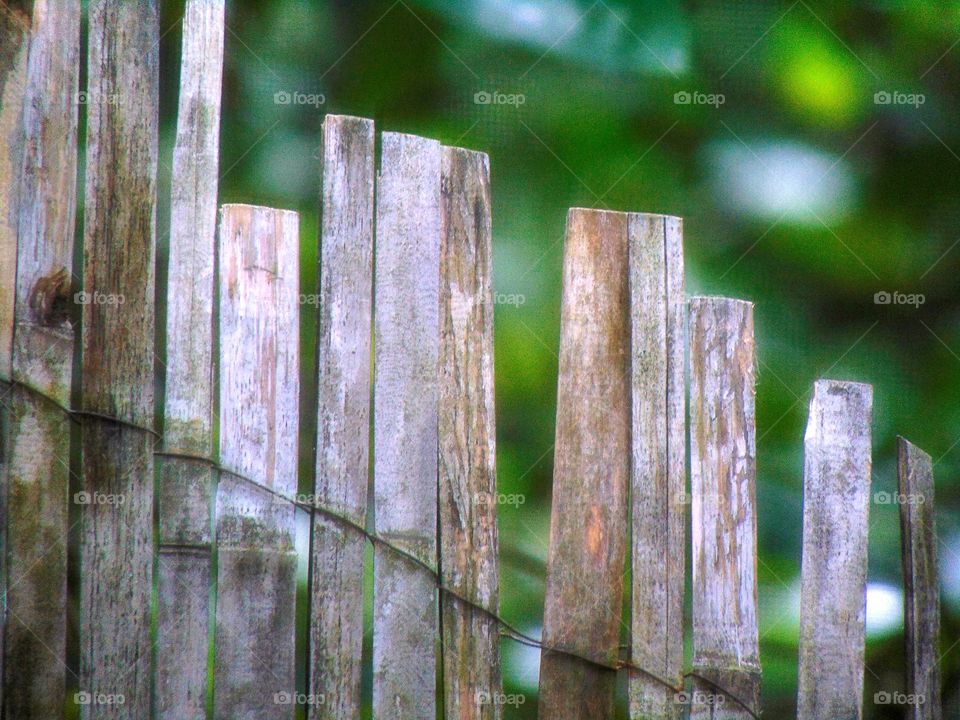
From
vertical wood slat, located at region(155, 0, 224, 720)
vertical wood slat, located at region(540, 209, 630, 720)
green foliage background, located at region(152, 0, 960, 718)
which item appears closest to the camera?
vertical wood slat, located at region(155, 0, 224, 720)

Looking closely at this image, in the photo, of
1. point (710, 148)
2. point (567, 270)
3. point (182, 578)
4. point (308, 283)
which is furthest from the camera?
point (710, 148)

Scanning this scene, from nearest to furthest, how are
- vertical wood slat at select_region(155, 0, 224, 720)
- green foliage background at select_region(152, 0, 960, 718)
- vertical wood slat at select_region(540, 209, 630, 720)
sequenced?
1. vertical wood slat at select_region(155, 0, 224, 720)
2. vertical wood slat at select_region(540, 209, 630, 720)
3. green foliage background at select_region(152, 0, 960, 718)

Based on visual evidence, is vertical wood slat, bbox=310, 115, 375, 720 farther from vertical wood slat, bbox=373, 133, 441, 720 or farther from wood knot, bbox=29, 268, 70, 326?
wood knot, bbox=29, 268, 70, 326

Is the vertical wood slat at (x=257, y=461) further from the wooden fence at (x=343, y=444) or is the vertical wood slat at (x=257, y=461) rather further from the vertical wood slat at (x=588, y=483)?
the vertical wood slat at (x=588, y=483)

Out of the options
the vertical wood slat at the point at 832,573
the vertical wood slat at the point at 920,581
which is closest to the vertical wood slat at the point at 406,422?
the vertical wood slat at the point at 832,573

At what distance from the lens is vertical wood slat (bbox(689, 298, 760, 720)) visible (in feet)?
6.72

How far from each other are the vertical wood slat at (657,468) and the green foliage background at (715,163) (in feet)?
2.60

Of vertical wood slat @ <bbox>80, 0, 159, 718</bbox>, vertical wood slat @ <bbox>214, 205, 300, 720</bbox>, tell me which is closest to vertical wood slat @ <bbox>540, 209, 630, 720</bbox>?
vertical wood slat @ <bbox>214, 205, 300, 720</bbox>

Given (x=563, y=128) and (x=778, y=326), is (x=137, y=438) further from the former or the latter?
(x=778, y=326)

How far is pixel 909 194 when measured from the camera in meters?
2.94

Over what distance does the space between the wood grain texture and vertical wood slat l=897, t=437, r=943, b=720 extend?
169 cm

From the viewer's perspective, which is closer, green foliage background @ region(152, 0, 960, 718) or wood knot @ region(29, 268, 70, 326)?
wood knot @ region(29, 268, 70, 326)

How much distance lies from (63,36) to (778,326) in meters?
1.99

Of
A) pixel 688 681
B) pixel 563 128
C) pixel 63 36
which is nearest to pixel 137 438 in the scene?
pixel 63 36
